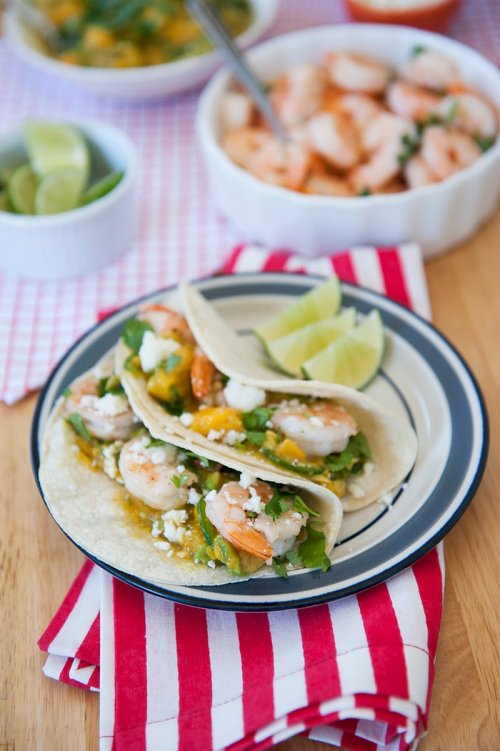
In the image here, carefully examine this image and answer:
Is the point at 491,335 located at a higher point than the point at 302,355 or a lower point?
lower

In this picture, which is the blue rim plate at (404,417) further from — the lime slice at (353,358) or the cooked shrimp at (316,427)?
the cooked shrimp at (316,427)

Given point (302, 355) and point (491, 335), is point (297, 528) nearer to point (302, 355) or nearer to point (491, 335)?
point (302, 355)

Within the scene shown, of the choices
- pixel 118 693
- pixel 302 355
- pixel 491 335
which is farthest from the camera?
pixel 491 335

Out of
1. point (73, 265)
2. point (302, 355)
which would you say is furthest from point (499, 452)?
point (73, 265)

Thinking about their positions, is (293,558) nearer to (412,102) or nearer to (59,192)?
(59,192)

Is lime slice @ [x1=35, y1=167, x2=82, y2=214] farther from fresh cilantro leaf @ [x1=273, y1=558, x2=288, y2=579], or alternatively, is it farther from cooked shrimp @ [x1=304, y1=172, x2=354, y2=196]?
fresh cilantro leaf @ [x1=273, y1=558, x2=288, y2=579]

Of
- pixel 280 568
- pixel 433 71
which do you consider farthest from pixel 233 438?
pixel 433 71

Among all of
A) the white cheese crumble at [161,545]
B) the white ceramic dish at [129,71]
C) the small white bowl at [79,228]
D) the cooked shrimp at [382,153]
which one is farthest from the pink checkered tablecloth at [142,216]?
the white cheese crumble at [161,545]
